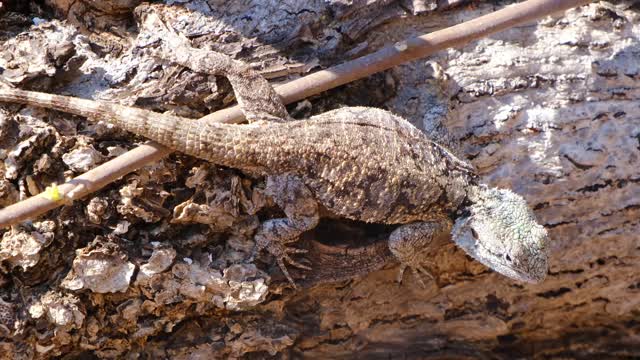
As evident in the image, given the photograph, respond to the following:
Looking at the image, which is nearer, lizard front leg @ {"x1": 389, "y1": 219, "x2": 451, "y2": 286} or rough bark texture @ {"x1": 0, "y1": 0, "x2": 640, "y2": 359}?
rough bark texture @ {"x1": 0, "y1": 0, "x2": 640, "y2": 359}

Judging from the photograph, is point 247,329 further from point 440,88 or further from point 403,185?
point 440,88

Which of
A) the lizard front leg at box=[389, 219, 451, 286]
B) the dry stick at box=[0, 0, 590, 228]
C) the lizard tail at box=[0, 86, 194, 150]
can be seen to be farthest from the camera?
the lizard front leg at box=[389, 219, 451, 286]

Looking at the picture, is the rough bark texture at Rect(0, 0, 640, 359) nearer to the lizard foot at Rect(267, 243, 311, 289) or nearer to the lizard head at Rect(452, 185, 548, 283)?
the lizard foot at Rect(267, 243, 311, 289)

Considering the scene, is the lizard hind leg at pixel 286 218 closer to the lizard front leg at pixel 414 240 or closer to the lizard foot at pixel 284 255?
the lizard foot at pixel 284 255

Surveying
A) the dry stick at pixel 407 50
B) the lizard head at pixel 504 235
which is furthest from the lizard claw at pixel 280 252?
the lizard head at pixel 504 235

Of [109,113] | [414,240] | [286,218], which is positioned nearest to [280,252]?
[286,218]

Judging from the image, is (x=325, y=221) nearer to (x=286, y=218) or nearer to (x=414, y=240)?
(x=286, y=218)

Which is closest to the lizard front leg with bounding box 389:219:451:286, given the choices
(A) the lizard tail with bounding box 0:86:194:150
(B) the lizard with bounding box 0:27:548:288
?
(B) the lizard with bounding box 0:27:548:288
